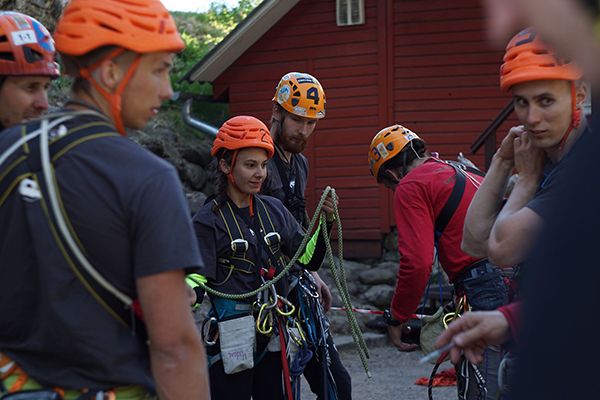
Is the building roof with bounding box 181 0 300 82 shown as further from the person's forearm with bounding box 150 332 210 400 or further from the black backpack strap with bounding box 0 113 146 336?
the person's forearm with bounding box 150 332 210 400

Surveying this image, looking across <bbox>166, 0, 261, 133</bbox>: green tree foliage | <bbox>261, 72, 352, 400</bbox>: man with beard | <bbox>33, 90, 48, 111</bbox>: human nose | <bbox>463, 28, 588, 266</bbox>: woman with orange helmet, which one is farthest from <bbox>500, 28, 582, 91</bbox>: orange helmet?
<bbox>166, 0, 261, 133</bbox>: green tree foliage

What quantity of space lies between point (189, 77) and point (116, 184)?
1456 centimetres

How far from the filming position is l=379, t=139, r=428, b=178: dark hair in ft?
19.9

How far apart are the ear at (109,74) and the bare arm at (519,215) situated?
1.69m

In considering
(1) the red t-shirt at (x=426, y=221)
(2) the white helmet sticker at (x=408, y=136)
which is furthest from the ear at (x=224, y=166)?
(2) the white helmet sticker at (x=408, y=136)

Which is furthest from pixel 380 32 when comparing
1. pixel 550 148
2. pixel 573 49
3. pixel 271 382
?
pixel 573 49

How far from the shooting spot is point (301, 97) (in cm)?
668

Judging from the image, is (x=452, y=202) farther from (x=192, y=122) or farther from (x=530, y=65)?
(x=192, y=122)

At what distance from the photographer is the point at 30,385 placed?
273 cm

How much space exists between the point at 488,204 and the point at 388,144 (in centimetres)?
194

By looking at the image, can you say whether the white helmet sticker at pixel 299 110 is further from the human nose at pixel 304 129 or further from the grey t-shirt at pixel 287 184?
the grey t-shirt at pixel 287 184

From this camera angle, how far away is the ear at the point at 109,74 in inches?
111

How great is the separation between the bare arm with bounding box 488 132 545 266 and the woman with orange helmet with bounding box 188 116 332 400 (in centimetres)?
211

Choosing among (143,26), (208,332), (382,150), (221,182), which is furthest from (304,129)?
(143,26)
